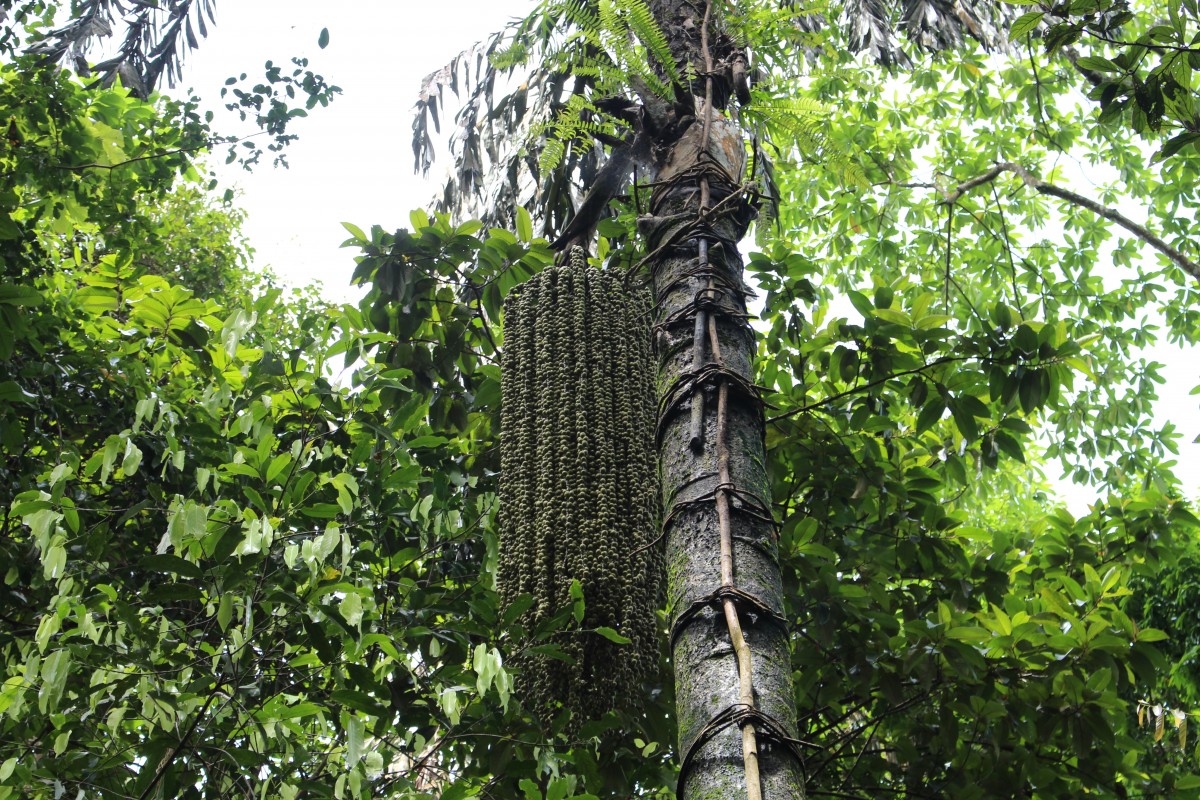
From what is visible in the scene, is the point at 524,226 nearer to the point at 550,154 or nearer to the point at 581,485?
the point at 550,154

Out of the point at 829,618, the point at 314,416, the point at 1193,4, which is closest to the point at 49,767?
the point at 314,416

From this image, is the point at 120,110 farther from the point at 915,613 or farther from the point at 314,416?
the point at 915,613

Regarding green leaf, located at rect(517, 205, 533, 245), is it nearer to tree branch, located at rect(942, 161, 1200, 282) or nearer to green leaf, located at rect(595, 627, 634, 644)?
green leaf, located at rect(595, 627, 634, 644)

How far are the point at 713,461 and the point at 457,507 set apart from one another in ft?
5.36

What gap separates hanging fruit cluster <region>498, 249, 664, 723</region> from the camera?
2.50 metres

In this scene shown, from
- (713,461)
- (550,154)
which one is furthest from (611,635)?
(550,154)

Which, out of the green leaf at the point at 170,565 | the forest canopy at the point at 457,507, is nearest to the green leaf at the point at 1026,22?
the forest canopy at the point at 457,507

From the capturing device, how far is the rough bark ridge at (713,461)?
6.79 feet

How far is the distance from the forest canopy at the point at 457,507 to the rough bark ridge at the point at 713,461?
Result: 0.08 m

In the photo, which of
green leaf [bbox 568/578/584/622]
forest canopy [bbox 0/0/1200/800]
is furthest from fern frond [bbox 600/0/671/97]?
green leaf [bbox 568/578/584/622]

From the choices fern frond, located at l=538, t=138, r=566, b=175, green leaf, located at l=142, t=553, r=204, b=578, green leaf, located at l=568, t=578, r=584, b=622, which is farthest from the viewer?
fern frond, located at l=538, t=138, r=566, b=175

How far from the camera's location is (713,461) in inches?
100

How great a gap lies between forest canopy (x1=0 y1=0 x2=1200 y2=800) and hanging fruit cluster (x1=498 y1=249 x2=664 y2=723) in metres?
0.07

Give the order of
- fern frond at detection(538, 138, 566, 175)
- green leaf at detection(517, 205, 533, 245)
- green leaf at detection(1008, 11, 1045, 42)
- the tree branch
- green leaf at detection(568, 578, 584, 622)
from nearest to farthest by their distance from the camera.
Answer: green leaf at detection(568, 578, 584, 622)
green leaf at detection(1008, 11, 1045, 42)
fern frond at detection(538, 138, 566, 175)
green leaf at detection(517, 205, 533, 245)
the tree branch
